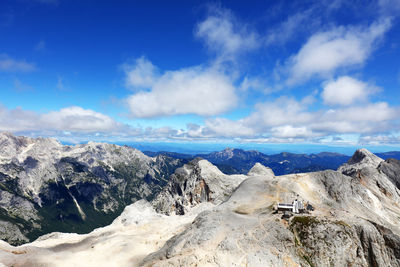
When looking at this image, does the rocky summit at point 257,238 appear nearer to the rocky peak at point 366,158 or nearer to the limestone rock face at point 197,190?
the limestone rock face at point 197,190

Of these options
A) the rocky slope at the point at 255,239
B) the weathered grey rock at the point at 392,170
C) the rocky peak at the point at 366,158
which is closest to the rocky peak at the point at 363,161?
the rocky peak at the point at 366,158

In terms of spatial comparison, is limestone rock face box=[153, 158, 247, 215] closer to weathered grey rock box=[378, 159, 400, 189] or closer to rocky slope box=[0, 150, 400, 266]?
rocky slope box=[0, 150, 400, 266]

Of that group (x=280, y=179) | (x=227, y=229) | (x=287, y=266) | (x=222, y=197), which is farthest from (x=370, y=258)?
(x=222, y=197)

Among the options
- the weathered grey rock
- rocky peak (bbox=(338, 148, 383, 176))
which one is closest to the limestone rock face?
the weathered grey rock

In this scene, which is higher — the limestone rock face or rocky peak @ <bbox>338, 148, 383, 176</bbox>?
rocky peak @ <bbox>338, 148, 383, 176</bbox>

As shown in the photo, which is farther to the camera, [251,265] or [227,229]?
[227,229]

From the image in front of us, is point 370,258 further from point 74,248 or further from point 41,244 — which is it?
point 41,244

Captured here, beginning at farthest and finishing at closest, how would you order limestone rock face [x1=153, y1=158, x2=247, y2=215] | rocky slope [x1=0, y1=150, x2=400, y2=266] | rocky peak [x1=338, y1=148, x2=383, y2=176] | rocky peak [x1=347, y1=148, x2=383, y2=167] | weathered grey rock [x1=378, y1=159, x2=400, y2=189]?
rocky peak [x1=347, y1=148, x2=383, y2=167], rocky peak [x1=338, y1=148, x2=383, y2=176], weathered grey rock [x1=378, y1=159, x2=400, y2=189], limestone rock face [x1=153, y1=158, x2=247, y2=215], rocky slope [x1=0, y1=150, x2=400, y2=266]

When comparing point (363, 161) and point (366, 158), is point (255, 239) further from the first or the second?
point (366, 158)
